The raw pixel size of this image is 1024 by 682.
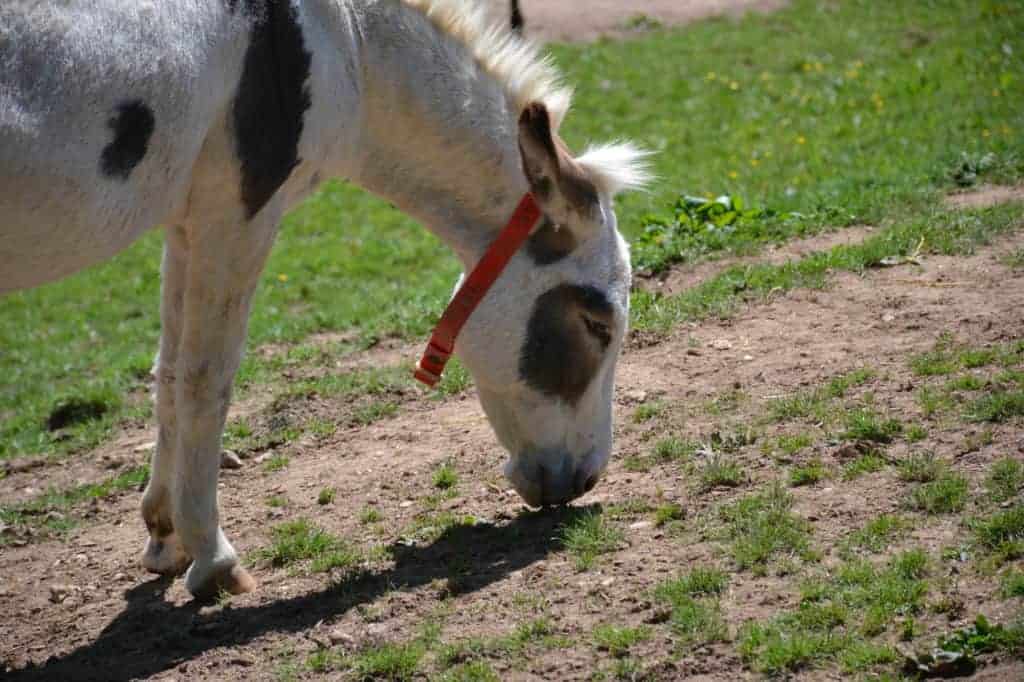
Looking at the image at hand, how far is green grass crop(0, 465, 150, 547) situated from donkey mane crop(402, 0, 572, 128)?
299 cm

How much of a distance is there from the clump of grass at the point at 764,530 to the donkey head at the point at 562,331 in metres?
0.61

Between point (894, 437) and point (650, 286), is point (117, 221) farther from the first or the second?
point (650, 286)

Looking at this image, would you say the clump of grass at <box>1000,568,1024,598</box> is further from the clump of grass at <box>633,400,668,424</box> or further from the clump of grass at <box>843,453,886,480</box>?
the clump of grass at <box>633,400,668,424</box>

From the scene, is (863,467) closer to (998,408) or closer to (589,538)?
(998,408)

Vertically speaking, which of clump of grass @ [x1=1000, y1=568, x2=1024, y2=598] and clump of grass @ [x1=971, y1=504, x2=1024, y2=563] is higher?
clump of grass @ [x1=971, y1=504, x2=1024, y2=563]

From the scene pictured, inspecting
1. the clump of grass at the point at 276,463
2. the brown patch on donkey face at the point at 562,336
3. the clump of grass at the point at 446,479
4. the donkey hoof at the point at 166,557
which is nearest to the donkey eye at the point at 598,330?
the brown patch on donkey face at the point at 562,336

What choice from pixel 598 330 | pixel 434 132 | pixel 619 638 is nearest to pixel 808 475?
pixel 598 330

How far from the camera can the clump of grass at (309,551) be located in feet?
16.8

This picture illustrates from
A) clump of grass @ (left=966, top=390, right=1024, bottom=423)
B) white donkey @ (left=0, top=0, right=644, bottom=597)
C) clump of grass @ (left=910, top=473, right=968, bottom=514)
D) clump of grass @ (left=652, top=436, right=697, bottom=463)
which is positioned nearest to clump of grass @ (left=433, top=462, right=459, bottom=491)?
white donkey @ (left=0, top=0, right=644, bottom=597)

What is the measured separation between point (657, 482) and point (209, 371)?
6.36 ft

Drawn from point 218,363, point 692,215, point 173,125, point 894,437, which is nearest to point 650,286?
point 692,215

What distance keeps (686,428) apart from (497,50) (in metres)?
1.95

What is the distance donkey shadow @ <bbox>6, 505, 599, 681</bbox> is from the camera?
4.61 metres

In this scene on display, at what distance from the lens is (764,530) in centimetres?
465
